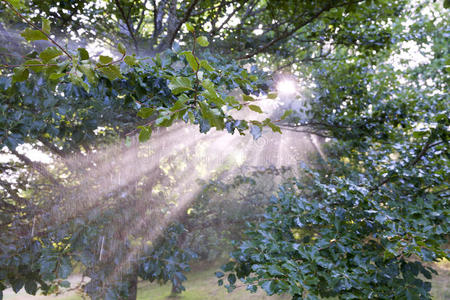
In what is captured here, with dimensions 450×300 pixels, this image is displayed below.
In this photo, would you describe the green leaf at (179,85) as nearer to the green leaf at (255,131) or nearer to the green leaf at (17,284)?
the green leaf at (255,131)

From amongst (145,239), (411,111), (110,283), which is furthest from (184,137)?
(411,111)

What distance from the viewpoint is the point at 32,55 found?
1.22 metres

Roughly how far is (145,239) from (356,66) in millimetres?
4045

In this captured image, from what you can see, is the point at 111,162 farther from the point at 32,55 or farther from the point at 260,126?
the point at 260,126

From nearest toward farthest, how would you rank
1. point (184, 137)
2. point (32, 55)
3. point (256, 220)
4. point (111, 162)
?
point (32, 55) → point (111, 162) → point (184, 137) → point (256, 220)

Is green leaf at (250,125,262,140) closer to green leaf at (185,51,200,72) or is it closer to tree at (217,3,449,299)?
green leaf at (185,51,200,72)

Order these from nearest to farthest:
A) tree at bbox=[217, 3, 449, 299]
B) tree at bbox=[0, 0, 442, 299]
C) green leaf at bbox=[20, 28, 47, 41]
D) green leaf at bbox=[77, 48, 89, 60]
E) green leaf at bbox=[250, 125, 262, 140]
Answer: green leaf at bbox=[20, 28, 47, 41], green leaf at bbox=[77, 48, 89, 60], green leaf at bbox=[250, 125, 262, 140], tree at bbox=[217, 3, 449, 299], tree at bbox=[0, 0, 442, 299]

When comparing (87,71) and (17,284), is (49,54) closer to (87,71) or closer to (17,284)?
(87,71)

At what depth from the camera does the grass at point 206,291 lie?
656 centimetres

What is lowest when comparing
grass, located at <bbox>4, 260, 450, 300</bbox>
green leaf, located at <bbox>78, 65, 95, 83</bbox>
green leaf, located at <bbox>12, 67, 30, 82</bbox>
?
grass, located at <bbox>4, 260, 450, 300</bbox>

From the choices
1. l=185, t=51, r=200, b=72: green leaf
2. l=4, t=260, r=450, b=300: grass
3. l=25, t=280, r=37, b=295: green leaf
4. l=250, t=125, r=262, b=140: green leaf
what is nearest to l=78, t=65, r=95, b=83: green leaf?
l=185, t=51, r=200, b=72: green leaf

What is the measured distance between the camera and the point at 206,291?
356 inches

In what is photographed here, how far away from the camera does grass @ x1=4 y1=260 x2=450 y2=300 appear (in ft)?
21.5

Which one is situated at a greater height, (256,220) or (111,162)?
(111,162)
